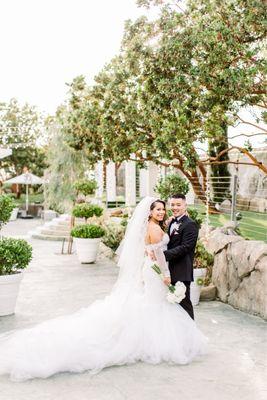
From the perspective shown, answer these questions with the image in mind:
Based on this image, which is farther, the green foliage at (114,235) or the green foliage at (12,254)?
the green foliage at (114,235)

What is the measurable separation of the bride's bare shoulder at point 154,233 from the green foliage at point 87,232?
716 centimetres

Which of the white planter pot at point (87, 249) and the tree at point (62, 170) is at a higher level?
the tree at point (62, 170)

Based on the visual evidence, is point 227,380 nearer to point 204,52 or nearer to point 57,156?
point 204,52

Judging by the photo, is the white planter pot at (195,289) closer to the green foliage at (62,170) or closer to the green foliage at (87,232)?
the green foliage at (87,232)

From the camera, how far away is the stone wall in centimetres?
772

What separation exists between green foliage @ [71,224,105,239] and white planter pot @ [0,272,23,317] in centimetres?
530

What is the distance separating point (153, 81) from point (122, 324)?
6212 millimetres

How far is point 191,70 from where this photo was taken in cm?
927

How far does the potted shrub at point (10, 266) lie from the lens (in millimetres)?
7441

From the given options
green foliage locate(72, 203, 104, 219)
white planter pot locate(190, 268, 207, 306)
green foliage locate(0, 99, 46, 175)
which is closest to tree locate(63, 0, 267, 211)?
white planter pot locate(190, 268, 207, 306)

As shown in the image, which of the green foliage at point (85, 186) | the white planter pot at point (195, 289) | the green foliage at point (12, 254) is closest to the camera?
the green foliage at point (12, 254)

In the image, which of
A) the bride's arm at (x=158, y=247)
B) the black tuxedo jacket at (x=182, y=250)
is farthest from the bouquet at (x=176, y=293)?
the black tuxedo jacket at (x=182, y=250)

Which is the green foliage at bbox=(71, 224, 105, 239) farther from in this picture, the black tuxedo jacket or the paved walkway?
the black tuxedo jacket

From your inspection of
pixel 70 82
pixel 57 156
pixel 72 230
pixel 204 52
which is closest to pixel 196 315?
pixel 204 52
